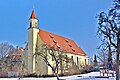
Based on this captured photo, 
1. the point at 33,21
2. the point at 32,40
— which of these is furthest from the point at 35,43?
the point at 33,21

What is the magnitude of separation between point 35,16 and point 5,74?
73.1 ft

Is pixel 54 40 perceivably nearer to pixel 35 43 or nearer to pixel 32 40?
pixel 35 43

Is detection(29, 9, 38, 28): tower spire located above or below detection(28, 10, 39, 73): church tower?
above

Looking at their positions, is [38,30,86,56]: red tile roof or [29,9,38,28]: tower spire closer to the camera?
[38,30,86,56]: red tile roof

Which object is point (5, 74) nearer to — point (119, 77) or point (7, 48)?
point (7, 48)

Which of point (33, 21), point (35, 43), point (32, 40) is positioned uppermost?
point (33, 21)

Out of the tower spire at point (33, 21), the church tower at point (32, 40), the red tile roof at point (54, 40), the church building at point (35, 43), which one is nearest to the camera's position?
the church building at point (35, 43)

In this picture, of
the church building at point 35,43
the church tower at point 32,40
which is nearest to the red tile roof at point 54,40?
the church building at point 35,43

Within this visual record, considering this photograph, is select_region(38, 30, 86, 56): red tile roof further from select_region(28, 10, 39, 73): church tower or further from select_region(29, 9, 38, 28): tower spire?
select_region(29, 9, 38, 28): tower spire

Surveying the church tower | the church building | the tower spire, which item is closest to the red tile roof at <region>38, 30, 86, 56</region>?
the church building

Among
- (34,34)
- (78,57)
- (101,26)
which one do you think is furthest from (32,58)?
(101,26)

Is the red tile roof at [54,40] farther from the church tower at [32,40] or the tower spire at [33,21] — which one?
the tower spire at [33,21]

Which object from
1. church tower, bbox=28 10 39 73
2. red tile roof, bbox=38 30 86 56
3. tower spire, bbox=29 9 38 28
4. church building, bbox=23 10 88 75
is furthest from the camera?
tower spire, bbox=29 9 38 28

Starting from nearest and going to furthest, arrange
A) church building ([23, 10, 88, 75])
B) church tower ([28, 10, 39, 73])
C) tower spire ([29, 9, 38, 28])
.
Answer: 1. church building ([23, 10, 88, 75])
2. church tower ([28, 10, 39, 73])
3. tower spire ([29, 9, 38, 28])
